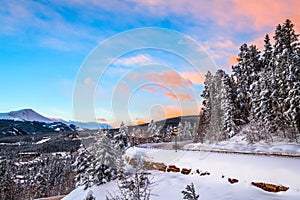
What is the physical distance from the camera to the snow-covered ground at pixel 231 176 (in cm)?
1305

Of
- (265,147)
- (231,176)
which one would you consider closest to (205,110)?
(265,147)

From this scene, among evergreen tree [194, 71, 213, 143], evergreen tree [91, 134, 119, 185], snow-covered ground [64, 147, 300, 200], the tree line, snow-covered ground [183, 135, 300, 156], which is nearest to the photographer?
snow-covered ground [64, 147, 300, 200]

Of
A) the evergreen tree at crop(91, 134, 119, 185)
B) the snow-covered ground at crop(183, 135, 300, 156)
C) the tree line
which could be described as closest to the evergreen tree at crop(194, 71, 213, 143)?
the tree line

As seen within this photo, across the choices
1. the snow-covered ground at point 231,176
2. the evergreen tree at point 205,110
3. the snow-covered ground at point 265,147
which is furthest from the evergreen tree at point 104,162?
the evergreen tree at point 205,110

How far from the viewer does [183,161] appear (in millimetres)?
21781

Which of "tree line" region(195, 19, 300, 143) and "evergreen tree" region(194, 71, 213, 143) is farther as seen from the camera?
"evergreen tree" region(194, 71, 213, 143)

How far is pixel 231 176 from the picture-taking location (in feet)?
Answer: 52.6

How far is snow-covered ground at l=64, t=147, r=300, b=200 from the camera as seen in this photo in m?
13.1

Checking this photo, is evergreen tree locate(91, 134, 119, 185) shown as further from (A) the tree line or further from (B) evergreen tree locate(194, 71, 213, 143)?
(B) evergreen tree locate(194, 71, 213, 143)

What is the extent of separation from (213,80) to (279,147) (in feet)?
62.9

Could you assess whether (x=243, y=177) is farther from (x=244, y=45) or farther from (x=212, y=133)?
(x=244, y=45)

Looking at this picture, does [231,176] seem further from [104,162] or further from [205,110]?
[205,110]

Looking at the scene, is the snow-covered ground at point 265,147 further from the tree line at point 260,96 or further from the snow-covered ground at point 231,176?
the snow-covered ground at point 231,176

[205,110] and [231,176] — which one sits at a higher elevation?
[205,110]
